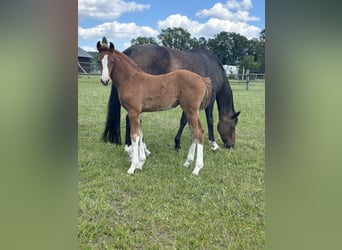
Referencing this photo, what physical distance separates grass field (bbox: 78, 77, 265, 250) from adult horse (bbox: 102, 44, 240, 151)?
0.03 m

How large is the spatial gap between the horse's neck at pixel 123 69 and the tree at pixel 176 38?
129 mm

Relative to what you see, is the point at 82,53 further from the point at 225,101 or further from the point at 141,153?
the point at 225,101

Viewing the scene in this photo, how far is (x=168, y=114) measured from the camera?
105 centimetres

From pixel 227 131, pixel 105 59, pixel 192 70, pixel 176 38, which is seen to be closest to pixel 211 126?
pixel 227 131

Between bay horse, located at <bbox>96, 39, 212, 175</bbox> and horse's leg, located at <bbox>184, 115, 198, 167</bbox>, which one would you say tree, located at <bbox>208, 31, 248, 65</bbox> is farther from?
horse's leg, located at <bbox>184, 115, 198, 167</bbox>

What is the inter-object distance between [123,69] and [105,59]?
0.07 meters

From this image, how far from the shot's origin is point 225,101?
110cm

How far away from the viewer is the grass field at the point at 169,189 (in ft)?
2.95

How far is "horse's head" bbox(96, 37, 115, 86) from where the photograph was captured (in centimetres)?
97

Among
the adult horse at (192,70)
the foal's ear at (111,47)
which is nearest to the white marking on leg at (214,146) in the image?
the adult horse at (192,70)

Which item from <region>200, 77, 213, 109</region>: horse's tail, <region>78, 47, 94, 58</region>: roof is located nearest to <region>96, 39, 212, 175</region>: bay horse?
<region>200, 77, 213, 109</region>: horse's tail

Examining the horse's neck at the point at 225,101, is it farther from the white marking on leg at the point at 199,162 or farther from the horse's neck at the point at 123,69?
the horse's neck at the point at 123,69
